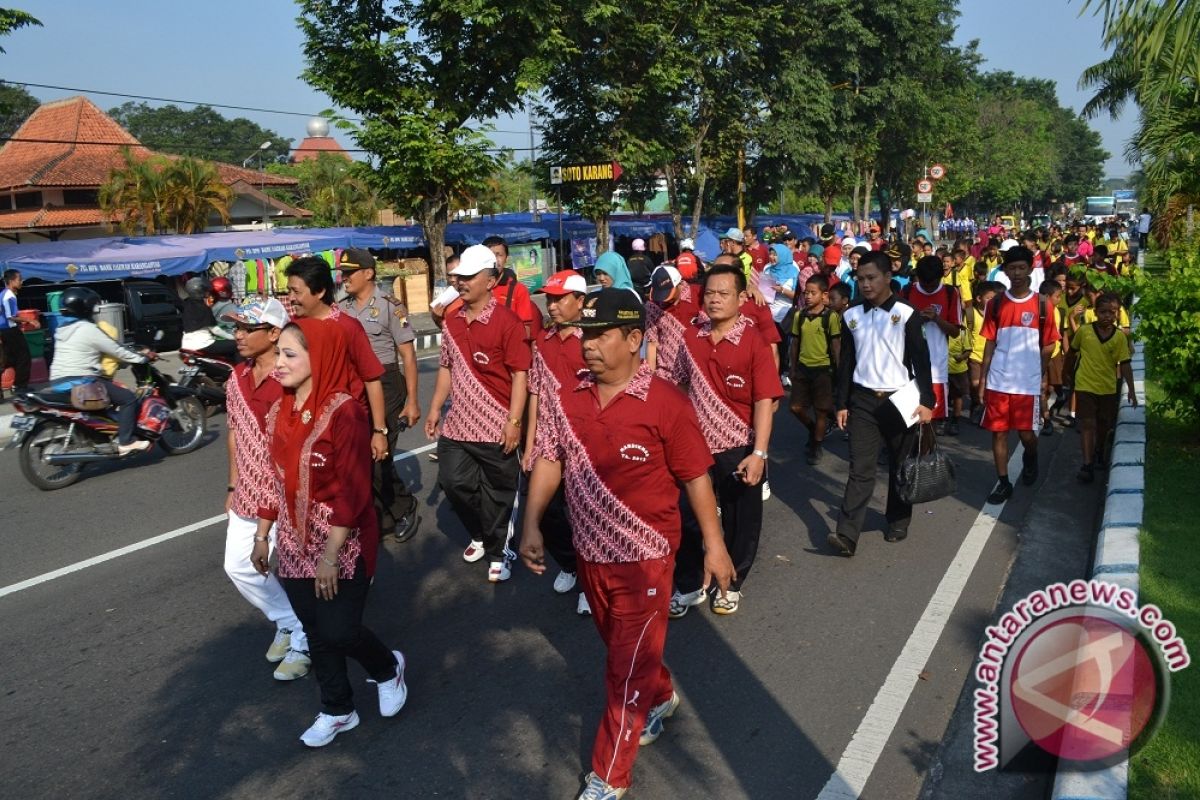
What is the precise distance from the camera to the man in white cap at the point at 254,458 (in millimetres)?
4430

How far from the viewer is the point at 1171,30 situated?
5.97m

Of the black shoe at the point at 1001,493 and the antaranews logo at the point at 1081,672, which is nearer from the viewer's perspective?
the antaranews logo at the point at 1081,672

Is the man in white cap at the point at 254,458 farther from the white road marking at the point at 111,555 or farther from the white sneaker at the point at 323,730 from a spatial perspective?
the white road marking at the point at 111,555

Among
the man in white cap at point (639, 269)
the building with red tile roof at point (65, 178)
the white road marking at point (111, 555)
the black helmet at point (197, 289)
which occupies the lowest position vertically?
the white road marking at point (111, 555)

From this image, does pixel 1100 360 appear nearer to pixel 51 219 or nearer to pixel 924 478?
pixel 924 478

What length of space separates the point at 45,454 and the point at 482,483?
487cm

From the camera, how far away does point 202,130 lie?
302 ft

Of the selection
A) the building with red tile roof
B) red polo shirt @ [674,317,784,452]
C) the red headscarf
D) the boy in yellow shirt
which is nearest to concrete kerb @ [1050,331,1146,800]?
the boy in yellow shirt

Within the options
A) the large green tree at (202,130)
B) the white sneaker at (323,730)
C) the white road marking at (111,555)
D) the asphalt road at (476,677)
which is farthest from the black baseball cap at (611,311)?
the large green tree at (202,130)

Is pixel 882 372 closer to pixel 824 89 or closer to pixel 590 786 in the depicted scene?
→ pixel 590 786

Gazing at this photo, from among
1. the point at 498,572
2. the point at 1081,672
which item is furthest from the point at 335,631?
the point at 1081,672

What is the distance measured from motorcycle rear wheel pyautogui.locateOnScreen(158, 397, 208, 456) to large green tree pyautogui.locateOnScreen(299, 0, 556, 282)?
12.0 m

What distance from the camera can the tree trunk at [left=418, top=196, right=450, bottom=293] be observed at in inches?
902

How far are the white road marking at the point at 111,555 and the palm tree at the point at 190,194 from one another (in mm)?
24513
